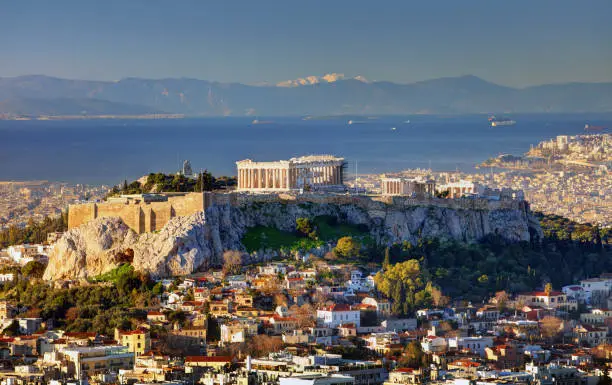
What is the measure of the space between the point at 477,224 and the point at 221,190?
12.1 metres

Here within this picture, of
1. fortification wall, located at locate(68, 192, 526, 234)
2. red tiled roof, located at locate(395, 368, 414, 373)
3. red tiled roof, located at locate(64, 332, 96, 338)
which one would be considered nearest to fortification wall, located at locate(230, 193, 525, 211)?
fortification wall, located at locate(68, 192, 526, 234)

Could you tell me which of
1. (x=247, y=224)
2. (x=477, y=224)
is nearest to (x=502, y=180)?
(x=477, y=224)

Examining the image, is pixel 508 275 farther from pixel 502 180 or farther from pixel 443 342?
pixel 502 180

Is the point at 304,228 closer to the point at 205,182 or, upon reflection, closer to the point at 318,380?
the point at 205,182

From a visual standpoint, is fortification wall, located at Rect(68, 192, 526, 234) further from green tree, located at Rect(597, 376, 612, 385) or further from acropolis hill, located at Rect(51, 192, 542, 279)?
green tree, located at Rect(597, 376, 612, 385)

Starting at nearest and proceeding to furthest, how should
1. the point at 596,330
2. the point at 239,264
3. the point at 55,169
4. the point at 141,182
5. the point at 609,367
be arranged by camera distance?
1. the point at 609,367
2. the point at 596,330
3. the point at 239,264
4. the point at 141,182
5. the point at 55,169

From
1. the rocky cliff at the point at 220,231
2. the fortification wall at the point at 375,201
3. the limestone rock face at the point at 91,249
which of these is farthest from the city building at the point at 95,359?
the fortification wall at the point at 375,201

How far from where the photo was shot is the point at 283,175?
89.6m

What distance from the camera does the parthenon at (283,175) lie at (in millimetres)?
89500

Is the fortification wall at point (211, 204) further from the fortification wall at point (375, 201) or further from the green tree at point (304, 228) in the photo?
the green tree at point (304, 228)

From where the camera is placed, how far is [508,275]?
80.8 m

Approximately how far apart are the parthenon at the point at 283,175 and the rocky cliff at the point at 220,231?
525 centimetres

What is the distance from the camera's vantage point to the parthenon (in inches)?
3524

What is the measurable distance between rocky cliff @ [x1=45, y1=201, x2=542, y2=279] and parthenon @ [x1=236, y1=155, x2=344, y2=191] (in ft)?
17.2
